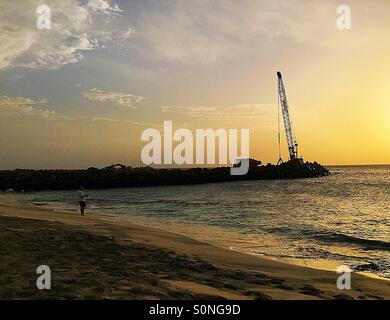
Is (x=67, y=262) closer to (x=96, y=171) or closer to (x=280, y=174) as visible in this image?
(x=96, y=171)

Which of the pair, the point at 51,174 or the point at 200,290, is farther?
the point at 51,174

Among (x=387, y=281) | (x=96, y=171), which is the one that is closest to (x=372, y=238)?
(x=387, y=281)

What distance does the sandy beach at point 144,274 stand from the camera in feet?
23.0

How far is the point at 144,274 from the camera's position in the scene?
337 inches

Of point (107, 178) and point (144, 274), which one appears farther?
point (107, 178)

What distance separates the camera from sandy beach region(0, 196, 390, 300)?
7.02 metres

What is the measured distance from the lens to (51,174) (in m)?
83.1

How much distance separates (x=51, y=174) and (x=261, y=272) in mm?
79893

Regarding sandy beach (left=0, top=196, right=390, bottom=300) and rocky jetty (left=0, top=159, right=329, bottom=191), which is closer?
sandy beach (left=0, top=196, right=390, bottom=300)

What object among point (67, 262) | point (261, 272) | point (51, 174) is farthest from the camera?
point (51, 174)

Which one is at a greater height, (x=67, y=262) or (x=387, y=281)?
(x=67, y=262)

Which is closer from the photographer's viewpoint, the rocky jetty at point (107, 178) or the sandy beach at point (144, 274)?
the sandy beach at point (144, 274)
